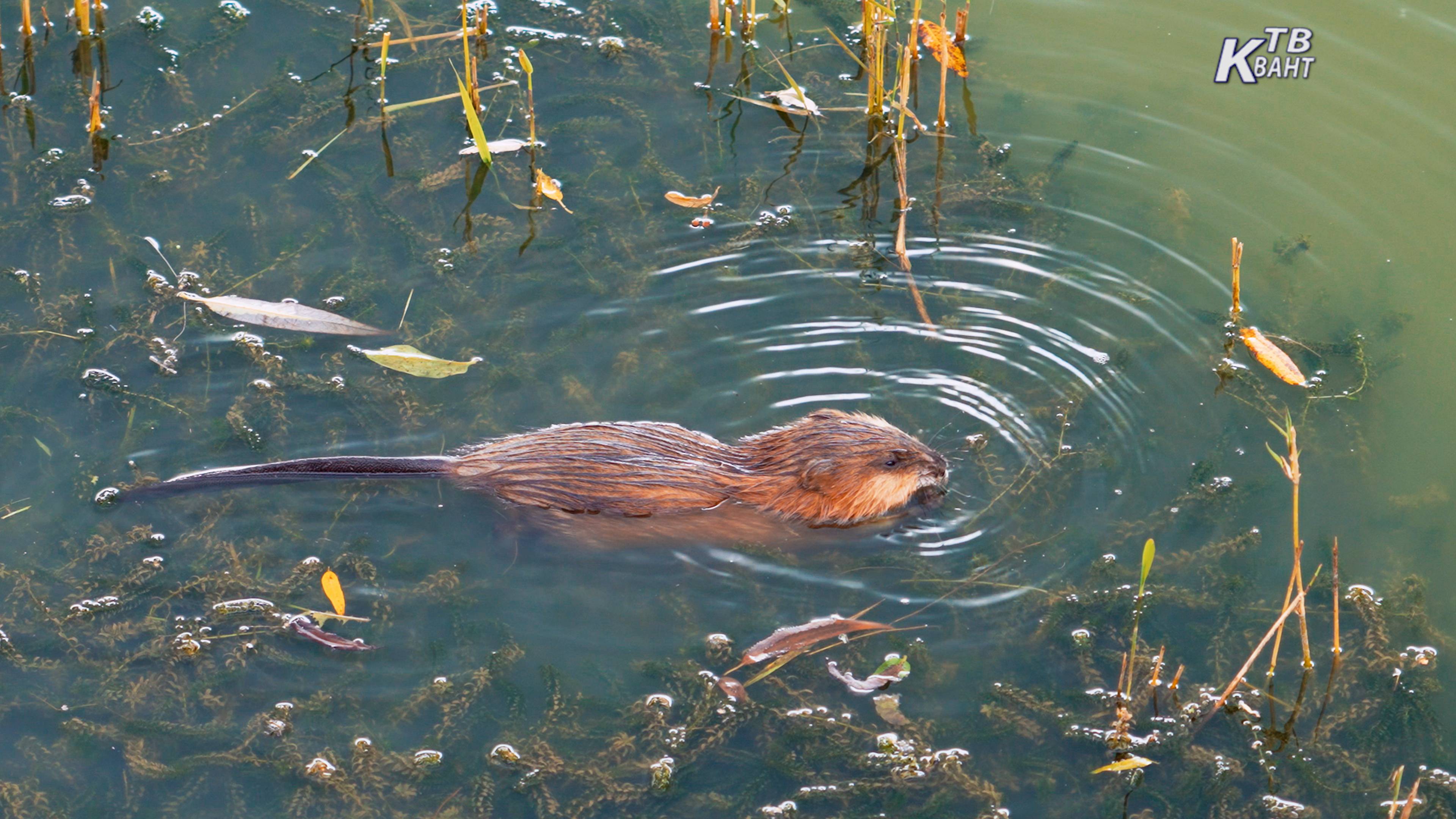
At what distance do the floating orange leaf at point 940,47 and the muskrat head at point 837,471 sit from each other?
8.61 ft

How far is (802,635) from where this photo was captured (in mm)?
5059

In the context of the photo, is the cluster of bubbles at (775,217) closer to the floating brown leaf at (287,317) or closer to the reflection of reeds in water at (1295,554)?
the floating brown leaf at (287,317)

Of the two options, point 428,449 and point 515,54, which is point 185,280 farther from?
A: point 515,54

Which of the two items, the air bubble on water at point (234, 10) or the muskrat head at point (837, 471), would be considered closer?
the muskrat head at point (837, 471)

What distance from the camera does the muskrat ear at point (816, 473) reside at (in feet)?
17.8

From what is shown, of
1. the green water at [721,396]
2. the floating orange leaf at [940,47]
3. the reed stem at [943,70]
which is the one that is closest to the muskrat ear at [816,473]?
the green water at [721,396]

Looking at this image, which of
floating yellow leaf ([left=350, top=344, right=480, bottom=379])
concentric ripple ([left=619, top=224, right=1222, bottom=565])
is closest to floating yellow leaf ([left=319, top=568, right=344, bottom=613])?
floating yellow leaf ([left=350, top=344, right=480, bottom=379])

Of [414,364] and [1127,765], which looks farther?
[414,364]

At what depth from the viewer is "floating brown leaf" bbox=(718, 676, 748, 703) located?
4.90 m

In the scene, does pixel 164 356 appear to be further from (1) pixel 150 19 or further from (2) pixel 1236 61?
(2) pixel 1236 61

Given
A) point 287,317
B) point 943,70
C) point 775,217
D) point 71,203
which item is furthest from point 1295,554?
point 71,203

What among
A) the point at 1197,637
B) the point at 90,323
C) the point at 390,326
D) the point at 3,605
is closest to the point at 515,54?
the point at 390,326

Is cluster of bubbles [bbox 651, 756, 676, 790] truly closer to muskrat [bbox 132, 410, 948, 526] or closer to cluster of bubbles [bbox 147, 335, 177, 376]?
muskrat [bbox 132, 410, 948, 526]

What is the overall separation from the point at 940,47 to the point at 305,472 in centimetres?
416
